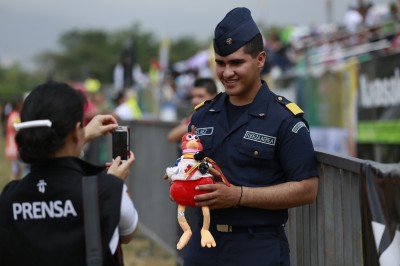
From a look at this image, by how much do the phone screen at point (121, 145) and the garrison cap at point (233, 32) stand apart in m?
0.66

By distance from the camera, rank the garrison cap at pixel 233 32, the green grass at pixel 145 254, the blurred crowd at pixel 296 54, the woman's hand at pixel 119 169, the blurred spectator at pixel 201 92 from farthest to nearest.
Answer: the blurred crowd at pixel 296 54, the green grass at pixel 145 254, the blurred spectator at pixel 201 92, the garrison cap at pixel 233 32, the woman's hand at pixel 119 169

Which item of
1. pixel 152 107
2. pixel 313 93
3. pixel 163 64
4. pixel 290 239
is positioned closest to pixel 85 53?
pixel 163 64

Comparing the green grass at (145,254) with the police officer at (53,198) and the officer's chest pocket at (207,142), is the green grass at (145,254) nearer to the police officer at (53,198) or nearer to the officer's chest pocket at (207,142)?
the officer's chest pocket at (207,142)

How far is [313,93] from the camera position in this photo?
1263 cm

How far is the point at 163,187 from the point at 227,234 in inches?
204

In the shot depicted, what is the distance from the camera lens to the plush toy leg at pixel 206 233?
11.5ft

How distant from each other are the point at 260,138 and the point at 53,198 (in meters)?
1.14

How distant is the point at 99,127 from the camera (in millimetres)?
3844

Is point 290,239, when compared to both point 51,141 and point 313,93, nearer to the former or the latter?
point 51,141

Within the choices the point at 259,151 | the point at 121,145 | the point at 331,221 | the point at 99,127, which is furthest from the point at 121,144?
the point at 331,221

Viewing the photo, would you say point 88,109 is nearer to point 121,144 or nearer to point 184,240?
point 121,144

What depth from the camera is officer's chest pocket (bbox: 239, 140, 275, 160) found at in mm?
3559

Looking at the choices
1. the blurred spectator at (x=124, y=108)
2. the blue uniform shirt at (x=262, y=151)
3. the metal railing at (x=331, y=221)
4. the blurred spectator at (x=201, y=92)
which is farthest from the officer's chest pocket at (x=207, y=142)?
the blurred spectator at (x=124, y=108)

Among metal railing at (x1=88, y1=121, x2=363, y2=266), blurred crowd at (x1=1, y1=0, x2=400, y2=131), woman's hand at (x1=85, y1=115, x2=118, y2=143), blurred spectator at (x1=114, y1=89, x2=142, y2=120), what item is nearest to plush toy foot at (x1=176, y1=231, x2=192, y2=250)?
woman's hand at (x1=85, y1=115, x2=118, y2=143)
